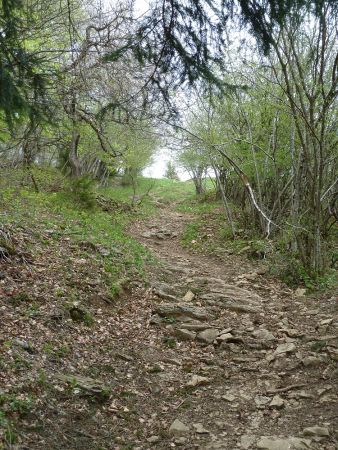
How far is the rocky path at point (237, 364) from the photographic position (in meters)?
3.86

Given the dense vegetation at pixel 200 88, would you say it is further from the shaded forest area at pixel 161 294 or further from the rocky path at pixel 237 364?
the rocky path at pixel 237 364

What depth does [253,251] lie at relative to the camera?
33.9ft

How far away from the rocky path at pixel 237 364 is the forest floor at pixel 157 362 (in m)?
0.02

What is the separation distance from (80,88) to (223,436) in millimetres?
5553

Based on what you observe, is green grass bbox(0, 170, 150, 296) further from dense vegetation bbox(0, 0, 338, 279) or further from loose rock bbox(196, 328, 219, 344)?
loose rock bbox(196, 328, 219, 344)

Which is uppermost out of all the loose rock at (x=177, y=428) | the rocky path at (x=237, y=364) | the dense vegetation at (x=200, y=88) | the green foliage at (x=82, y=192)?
the dense vegetation at (x=200, y=88)

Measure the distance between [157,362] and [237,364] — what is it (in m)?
1.04

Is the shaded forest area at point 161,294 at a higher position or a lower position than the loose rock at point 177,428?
higher

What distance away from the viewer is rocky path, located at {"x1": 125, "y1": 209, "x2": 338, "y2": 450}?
12.6ft

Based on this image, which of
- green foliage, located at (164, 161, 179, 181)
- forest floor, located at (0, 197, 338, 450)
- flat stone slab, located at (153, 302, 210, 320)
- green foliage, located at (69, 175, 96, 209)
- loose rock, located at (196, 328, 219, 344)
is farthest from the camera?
green foliage, located at (164, 161, 179, 181)

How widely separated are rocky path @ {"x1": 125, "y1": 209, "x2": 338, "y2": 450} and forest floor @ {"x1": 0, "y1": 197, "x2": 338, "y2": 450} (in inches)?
0.7

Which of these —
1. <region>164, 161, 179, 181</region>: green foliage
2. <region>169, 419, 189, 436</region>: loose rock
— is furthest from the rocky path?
<region>164, 161, 179, 181</region>: green foliage

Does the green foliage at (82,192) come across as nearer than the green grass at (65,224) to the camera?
No

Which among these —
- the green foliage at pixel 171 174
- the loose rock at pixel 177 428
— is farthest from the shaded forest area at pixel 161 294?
the green foliage at pixel 171 174
